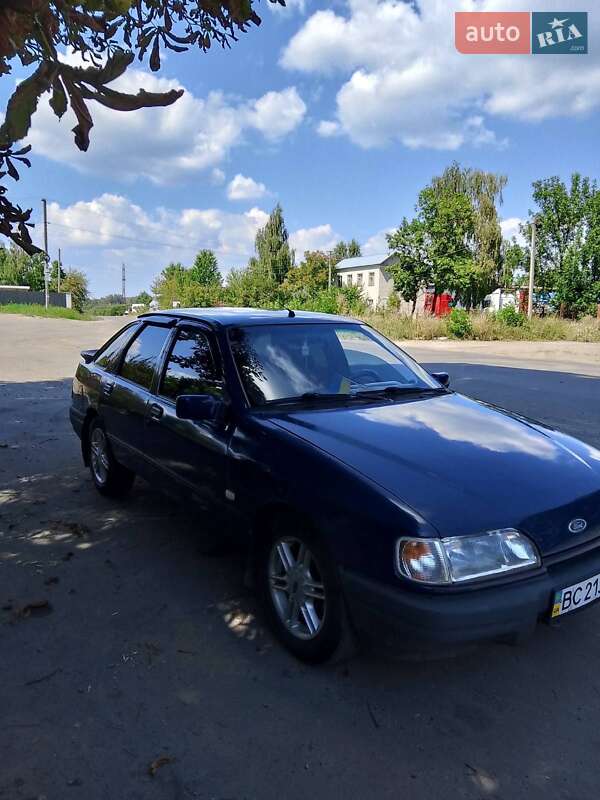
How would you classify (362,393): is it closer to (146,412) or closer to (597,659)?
(146,412)

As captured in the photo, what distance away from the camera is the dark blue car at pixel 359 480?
2260 millimetres

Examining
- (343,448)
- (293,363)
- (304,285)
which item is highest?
(304,285)

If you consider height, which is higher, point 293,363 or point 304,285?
point 304,285

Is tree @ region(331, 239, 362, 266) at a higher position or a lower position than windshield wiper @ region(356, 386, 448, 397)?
higher

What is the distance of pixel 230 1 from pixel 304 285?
191ft

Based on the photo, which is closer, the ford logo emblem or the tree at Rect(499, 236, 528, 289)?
the ford logo emblem

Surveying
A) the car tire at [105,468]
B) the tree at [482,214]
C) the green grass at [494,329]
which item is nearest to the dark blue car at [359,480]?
the car tire at [105,468]

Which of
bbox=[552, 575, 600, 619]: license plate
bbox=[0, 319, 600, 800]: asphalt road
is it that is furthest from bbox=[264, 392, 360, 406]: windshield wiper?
bbox=[552, 575, 600, 619]: license plate

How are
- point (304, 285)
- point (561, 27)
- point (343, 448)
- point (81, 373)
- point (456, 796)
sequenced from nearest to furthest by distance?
point (456, 796) → point (343, 448) → point (81, 373) → point (561, 27) → point (304, 285)

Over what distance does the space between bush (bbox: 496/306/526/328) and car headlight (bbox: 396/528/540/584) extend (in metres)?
27.3

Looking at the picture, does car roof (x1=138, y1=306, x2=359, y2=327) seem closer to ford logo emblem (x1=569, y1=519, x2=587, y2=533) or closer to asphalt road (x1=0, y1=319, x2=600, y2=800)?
asphalt road (x1=0, y1=319, x2=600, y2=800)

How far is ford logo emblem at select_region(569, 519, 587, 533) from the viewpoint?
2486mm

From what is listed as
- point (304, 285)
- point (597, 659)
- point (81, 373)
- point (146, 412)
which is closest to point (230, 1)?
point (146, 412)

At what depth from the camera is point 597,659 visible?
2.84m
